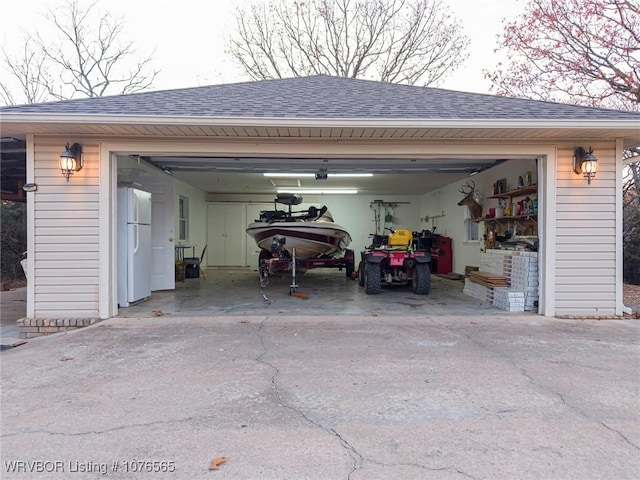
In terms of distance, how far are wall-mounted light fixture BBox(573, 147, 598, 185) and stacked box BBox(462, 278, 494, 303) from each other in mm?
2203

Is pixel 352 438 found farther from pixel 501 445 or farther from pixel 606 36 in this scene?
pixel 606 36

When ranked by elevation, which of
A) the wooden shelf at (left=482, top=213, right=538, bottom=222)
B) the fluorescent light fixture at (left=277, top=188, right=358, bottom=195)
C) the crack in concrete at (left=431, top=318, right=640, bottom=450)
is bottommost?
the crack in concrete at (left=431, top=318, right=640, bottom=450)

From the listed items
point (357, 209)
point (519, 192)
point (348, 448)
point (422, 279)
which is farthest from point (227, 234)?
point (348, 448)

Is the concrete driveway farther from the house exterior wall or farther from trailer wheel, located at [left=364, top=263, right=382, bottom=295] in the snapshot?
trailer wheel, located at [left=364, top=263, right=382, bottom=295]

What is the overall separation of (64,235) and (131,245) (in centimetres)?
104

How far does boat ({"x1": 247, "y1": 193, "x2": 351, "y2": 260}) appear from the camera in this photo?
328 inches

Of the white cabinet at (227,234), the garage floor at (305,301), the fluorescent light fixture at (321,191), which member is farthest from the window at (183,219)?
the fluorescent light fixture at (321,191)

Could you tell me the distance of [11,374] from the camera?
11.3ft

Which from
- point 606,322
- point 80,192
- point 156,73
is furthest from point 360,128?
point 156,73

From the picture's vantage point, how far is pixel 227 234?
13.4 m

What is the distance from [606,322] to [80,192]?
7.39 m

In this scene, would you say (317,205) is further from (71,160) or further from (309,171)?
(71,160)

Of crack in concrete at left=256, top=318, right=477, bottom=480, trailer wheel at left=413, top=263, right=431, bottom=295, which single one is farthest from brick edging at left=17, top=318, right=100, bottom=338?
trailer wheel at left=413, top=263, right=431, bottom=295

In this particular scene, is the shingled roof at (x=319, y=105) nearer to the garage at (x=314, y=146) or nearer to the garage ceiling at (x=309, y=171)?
the garage at (x=314, y=146)
